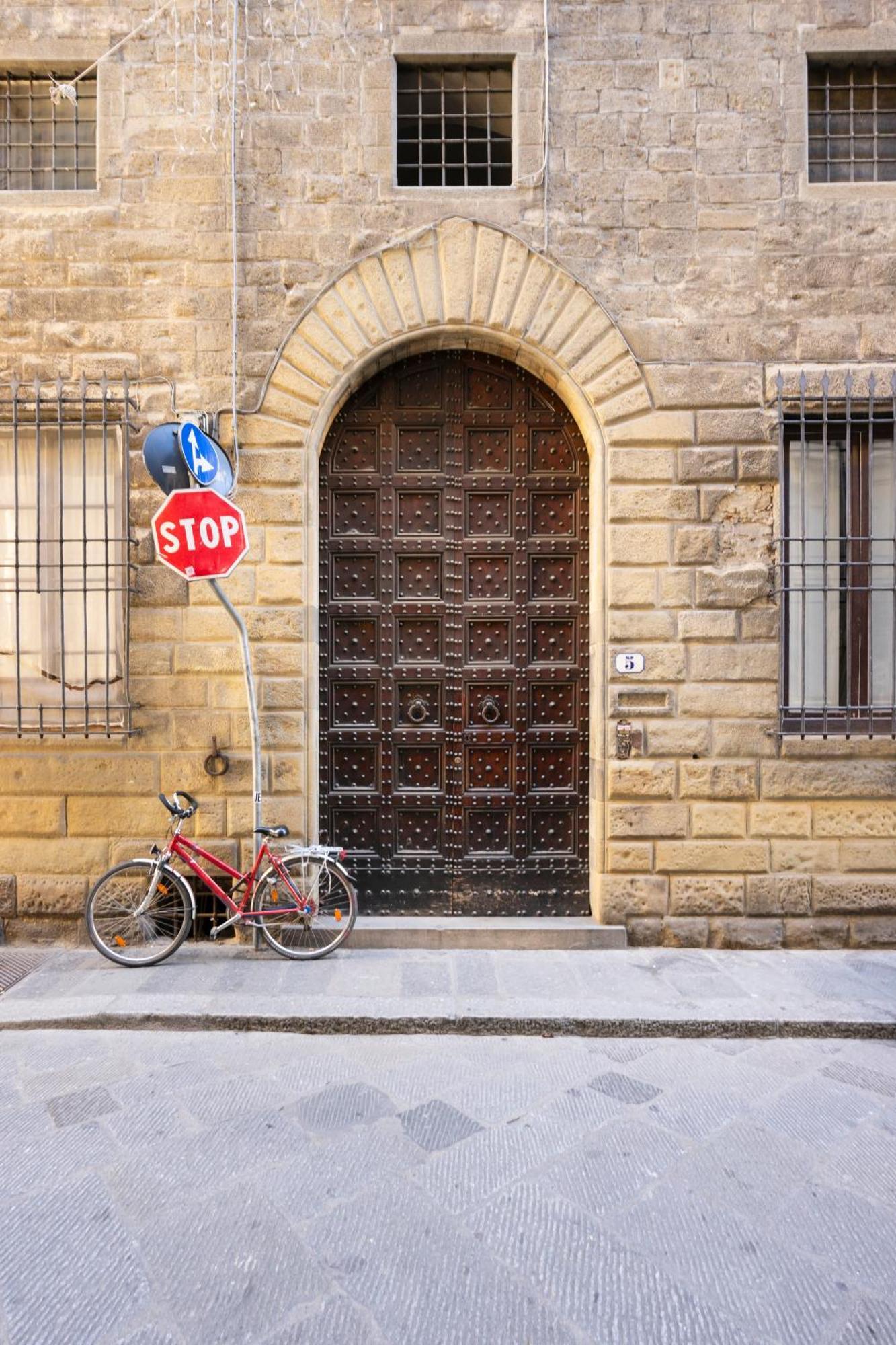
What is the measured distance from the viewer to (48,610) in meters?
5.79

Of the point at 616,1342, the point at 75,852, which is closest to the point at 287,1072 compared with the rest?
the point at 616,1342

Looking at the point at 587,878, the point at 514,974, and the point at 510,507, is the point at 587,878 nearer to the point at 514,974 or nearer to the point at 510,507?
A: the point at 514,974

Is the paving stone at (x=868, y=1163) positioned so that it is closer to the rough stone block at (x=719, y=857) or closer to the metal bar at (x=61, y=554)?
the rough stone block at (x=719, y=857)

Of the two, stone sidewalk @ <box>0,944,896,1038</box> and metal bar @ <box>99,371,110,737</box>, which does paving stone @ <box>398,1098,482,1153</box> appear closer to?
stone sidewalk @ <box>0,944,896,1038</box>

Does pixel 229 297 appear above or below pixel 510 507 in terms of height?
above

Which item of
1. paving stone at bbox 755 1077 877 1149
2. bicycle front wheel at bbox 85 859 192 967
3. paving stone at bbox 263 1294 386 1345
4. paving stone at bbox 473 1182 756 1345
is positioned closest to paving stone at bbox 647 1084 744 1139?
paving stone at bbox 755 1077 877 1149

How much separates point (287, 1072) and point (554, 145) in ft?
20.1

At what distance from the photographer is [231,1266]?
102 inches

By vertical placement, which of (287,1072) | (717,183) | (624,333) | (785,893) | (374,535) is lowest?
(287,1072)

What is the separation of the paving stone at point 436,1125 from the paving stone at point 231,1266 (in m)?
0.68

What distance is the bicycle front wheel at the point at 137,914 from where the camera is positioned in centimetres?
509

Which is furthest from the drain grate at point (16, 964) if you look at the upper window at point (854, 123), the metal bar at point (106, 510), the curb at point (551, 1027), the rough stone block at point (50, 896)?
the upper window at point (854, 123)

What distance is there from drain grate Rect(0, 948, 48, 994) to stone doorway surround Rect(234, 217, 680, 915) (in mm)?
1996

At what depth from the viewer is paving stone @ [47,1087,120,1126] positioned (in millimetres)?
3453
